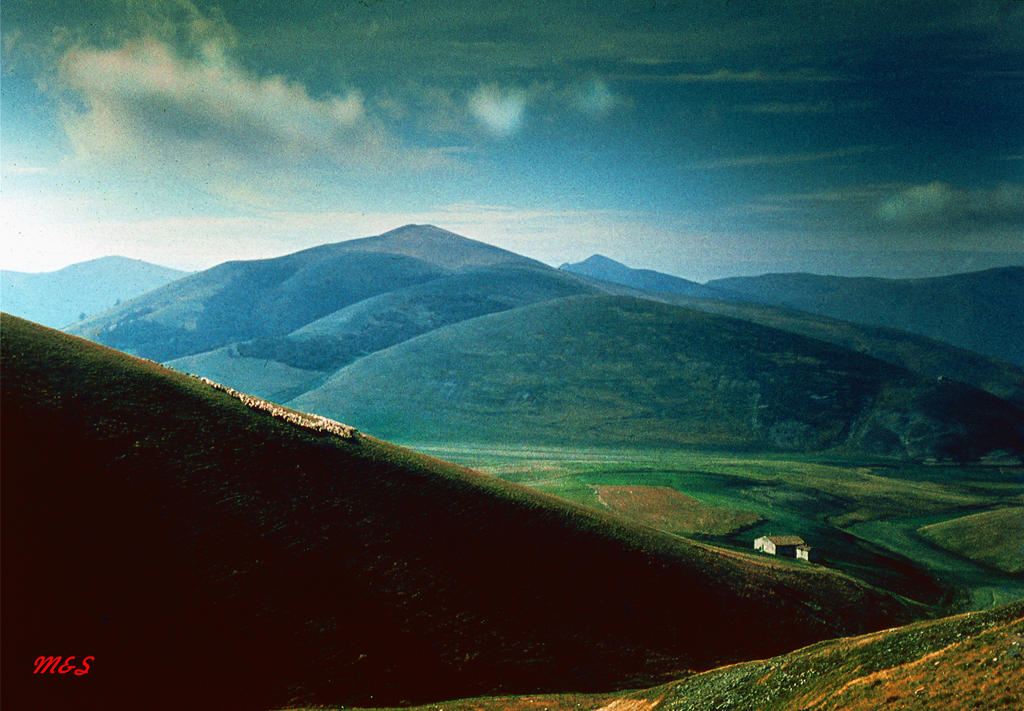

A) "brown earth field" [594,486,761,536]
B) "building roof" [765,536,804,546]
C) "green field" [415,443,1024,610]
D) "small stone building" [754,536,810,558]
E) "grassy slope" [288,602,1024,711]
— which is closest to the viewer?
"grassy slope" [288,602,1024,711]

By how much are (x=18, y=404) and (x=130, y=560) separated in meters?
15.4

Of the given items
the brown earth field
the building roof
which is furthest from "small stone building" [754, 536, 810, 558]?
the brown earth field

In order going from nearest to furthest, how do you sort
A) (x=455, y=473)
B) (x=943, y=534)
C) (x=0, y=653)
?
1. (x=0, y=653)
2. (x=455, y=473)
3. (x=943, y=534)

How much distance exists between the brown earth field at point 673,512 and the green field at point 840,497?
4.11ft

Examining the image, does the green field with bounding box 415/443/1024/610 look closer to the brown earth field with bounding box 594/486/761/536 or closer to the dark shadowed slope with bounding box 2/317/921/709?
the brown earth field with bounding box 594/486/761/536

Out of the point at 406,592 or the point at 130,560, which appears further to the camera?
the point at 406,592

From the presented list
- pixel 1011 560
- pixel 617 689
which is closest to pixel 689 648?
pixel 617 689

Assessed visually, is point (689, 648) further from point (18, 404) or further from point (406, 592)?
point (18, 404)

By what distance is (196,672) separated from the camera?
31.9 m

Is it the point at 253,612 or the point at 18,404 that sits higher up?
the point at 18,404

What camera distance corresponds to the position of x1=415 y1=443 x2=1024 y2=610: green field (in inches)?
3558

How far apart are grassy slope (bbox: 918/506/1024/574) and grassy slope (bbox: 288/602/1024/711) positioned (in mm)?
89341
